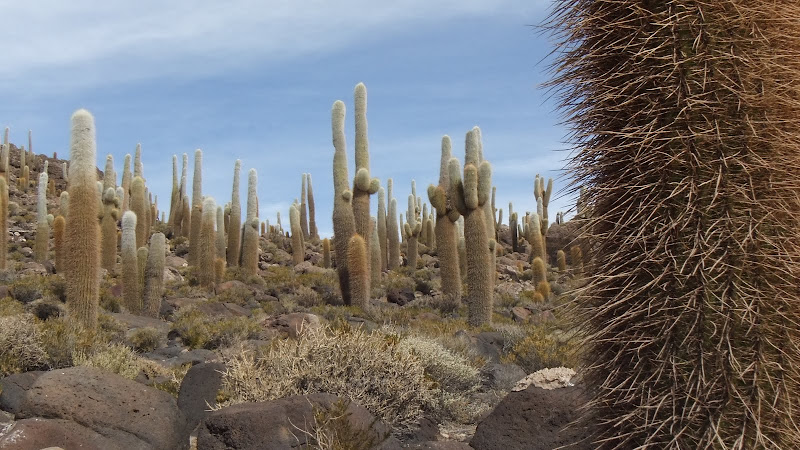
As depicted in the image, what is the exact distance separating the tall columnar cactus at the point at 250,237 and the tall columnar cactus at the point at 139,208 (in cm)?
362

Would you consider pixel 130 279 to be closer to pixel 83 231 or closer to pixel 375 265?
pixel 83 231

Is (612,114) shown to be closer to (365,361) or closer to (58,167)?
(365,361)

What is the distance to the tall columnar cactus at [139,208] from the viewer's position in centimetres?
2711

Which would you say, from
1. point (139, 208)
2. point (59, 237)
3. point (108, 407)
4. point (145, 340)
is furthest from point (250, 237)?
point (108, 407)

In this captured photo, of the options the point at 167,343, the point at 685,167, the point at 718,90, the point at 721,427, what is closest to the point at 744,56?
the point at 718,90

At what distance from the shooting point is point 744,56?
3523 millimetres

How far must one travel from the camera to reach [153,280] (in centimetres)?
1819

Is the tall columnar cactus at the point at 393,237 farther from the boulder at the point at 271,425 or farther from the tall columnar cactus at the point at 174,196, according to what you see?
the boulder at the point at 271,425

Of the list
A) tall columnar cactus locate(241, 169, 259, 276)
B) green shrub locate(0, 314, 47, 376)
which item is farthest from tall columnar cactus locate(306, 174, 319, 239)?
green shrub locate(0, 314, 47, 376)

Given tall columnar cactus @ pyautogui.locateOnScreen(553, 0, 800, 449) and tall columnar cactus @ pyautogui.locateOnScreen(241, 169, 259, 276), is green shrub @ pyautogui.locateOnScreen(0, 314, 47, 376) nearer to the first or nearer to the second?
tall columnar cactus @ pyautogui.locateOnScreen(553, 0, 800, 449)

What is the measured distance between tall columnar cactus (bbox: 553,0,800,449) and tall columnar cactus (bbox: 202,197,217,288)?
787 inches

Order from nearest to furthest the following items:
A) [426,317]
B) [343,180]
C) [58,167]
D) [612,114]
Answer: [612,114] < [426,317] < [343,180] < [58,167]

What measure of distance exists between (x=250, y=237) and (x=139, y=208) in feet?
15.1

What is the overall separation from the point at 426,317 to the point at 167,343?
20.4 feet
